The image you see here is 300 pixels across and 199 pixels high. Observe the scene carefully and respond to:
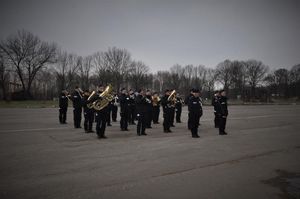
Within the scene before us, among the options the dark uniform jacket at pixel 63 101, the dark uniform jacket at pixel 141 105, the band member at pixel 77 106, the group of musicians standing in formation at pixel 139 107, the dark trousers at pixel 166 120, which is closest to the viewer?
the group of musicians standing in formation at pixel 139 107

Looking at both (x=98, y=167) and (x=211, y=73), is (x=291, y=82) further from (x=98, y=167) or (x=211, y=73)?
(x=98, y=167)

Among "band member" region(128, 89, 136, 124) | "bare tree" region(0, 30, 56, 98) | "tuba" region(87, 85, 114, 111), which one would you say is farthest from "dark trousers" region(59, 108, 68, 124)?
"bare tree" region(0, 30, 56, 98)

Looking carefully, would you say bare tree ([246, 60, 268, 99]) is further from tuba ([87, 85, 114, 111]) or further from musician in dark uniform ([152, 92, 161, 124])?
tuba ([87, 85, 114, 111])

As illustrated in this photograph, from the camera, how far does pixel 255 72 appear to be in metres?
96.3

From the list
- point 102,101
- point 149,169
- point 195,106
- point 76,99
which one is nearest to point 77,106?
point 76,99

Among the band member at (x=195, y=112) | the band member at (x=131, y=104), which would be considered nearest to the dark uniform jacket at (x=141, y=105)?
the band member at (x=195, y=112)

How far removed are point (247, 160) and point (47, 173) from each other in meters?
5.25

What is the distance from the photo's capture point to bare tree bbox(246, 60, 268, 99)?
95.9m

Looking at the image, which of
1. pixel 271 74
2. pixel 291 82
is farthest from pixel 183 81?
pixel 291 82

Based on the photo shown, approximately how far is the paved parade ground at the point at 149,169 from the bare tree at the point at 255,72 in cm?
9130

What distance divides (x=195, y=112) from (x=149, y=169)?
5703 mm

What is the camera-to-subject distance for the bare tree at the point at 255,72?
9594cm

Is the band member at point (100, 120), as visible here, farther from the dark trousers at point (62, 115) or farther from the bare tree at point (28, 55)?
the bare tree at point (28, 55)

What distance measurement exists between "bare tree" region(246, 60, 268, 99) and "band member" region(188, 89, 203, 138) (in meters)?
88.5
